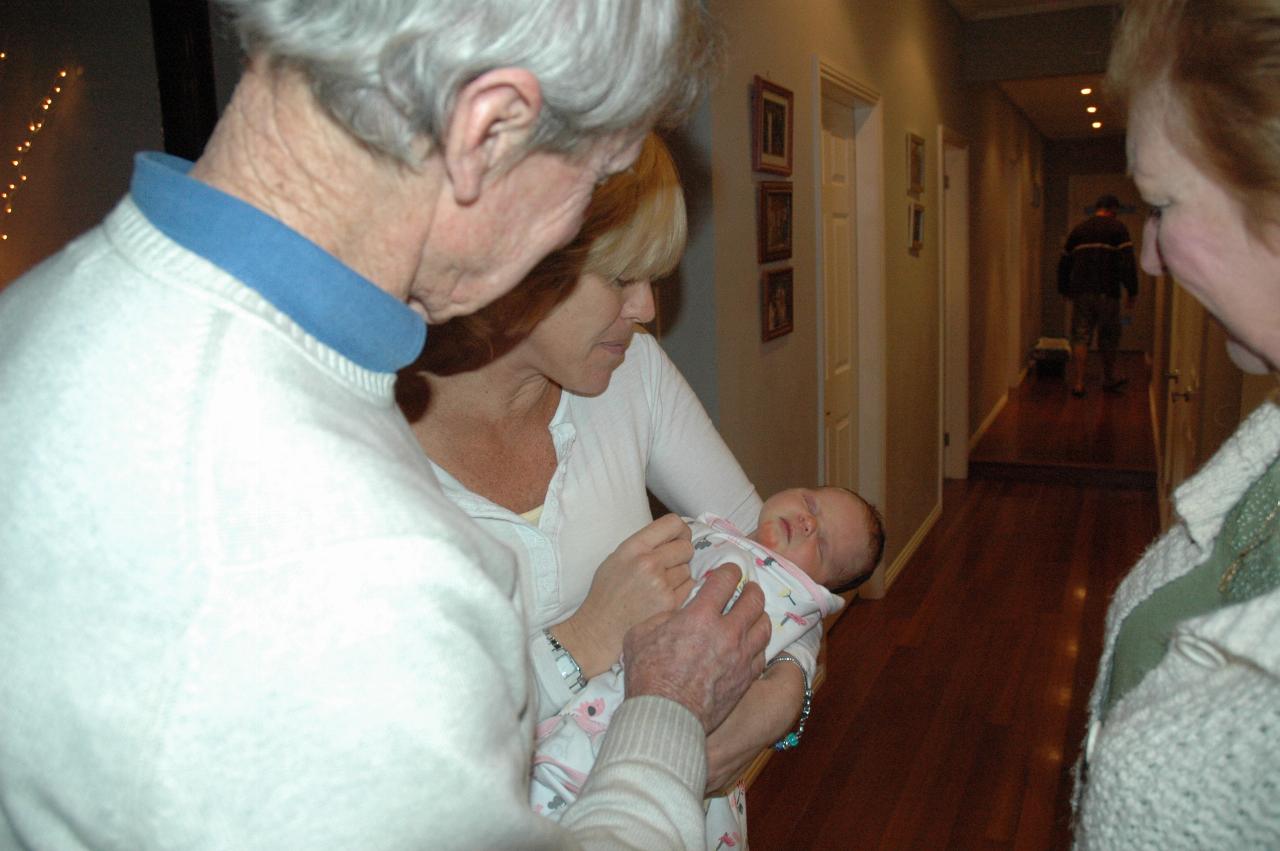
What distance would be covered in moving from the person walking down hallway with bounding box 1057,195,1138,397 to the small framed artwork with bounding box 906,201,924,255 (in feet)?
17.4

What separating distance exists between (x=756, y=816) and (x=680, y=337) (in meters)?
1.65

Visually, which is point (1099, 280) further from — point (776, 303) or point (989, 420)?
point (776, 303)

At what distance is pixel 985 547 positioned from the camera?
18.5 feet

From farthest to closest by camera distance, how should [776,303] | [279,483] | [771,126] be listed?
[776,303], [771,126], [279,483]

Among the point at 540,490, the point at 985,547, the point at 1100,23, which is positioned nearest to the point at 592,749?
the point at 540,490

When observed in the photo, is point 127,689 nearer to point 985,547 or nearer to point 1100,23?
point 985,547

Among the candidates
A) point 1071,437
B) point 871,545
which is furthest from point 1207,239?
point 1071,437

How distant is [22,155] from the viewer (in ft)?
4.58

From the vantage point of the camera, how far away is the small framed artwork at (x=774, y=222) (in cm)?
311

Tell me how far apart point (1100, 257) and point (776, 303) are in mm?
8086

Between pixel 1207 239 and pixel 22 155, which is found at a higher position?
pixel 22 155

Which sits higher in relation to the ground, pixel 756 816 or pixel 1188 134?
pixel 1188 134

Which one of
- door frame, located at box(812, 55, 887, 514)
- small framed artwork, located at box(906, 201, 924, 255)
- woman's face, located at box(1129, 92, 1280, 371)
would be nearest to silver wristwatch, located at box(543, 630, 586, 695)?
woman's face, located at box(1129, 92, 1280, 371)

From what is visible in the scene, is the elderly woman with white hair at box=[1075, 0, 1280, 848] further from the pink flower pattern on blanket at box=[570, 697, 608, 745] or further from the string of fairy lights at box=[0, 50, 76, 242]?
the string of fairy lights at box=[0, 50, 76, 242]
